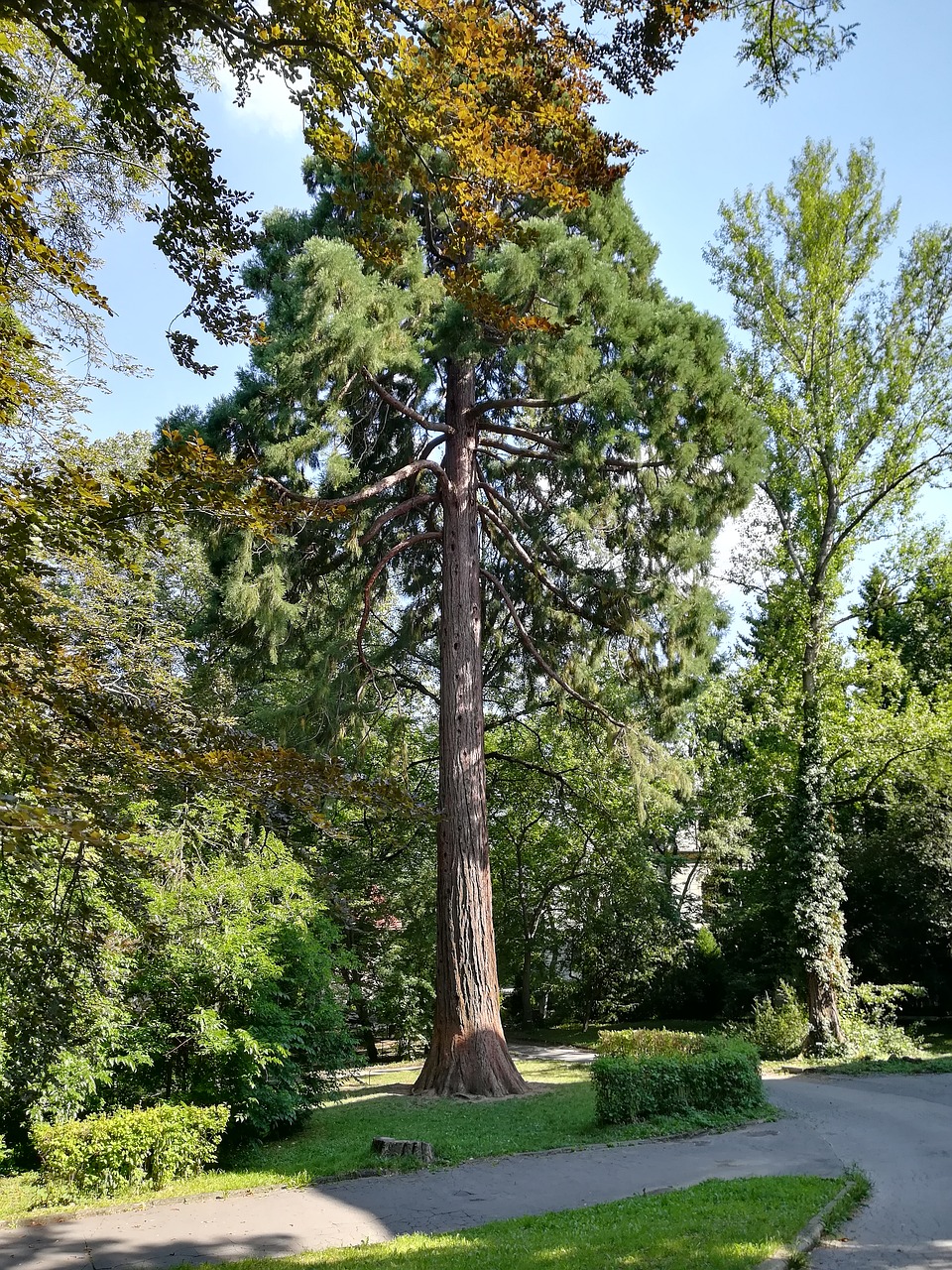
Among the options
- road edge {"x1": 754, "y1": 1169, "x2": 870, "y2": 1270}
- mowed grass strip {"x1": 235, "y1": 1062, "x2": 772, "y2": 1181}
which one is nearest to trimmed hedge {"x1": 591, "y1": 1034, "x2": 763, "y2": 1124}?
mowed grass strip {"x1": 235, "y1": 1062, "x2": 772, "y2": 1181}

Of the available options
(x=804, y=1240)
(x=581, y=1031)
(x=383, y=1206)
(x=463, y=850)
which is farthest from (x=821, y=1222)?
(x=581, y=1031)

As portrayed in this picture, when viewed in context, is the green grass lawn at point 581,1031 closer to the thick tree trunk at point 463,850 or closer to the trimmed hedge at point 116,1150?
the thick tree trunk at point 463,850

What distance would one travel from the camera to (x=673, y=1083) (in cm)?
1080

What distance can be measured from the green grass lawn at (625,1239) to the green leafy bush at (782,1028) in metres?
13.3

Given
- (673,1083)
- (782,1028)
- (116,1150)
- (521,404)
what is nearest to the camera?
(116,1150)

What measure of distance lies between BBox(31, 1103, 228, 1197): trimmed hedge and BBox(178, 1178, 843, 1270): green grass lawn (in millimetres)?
3033

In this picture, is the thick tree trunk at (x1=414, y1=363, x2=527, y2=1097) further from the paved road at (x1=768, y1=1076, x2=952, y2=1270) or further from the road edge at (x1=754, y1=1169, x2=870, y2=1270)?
the road edge at (x1=754, y1=1169, x2=870, y2=1270)

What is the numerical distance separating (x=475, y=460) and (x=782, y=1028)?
542 inches

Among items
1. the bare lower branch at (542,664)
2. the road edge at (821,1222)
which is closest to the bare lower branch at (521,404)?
the bare lower branch at (542,664)

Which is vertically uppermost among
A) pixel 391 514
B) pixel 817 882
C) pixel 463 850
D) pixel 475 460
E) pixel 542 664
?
pixel 475 460

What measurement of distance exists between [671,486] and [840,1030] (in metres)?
12.9

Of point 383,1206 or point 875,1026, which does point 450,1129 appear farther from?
point 875,1026

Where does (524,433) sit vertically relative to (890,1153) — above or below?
above

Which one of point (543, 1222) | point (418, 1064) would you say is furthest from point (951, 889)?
point (543, 1222)
